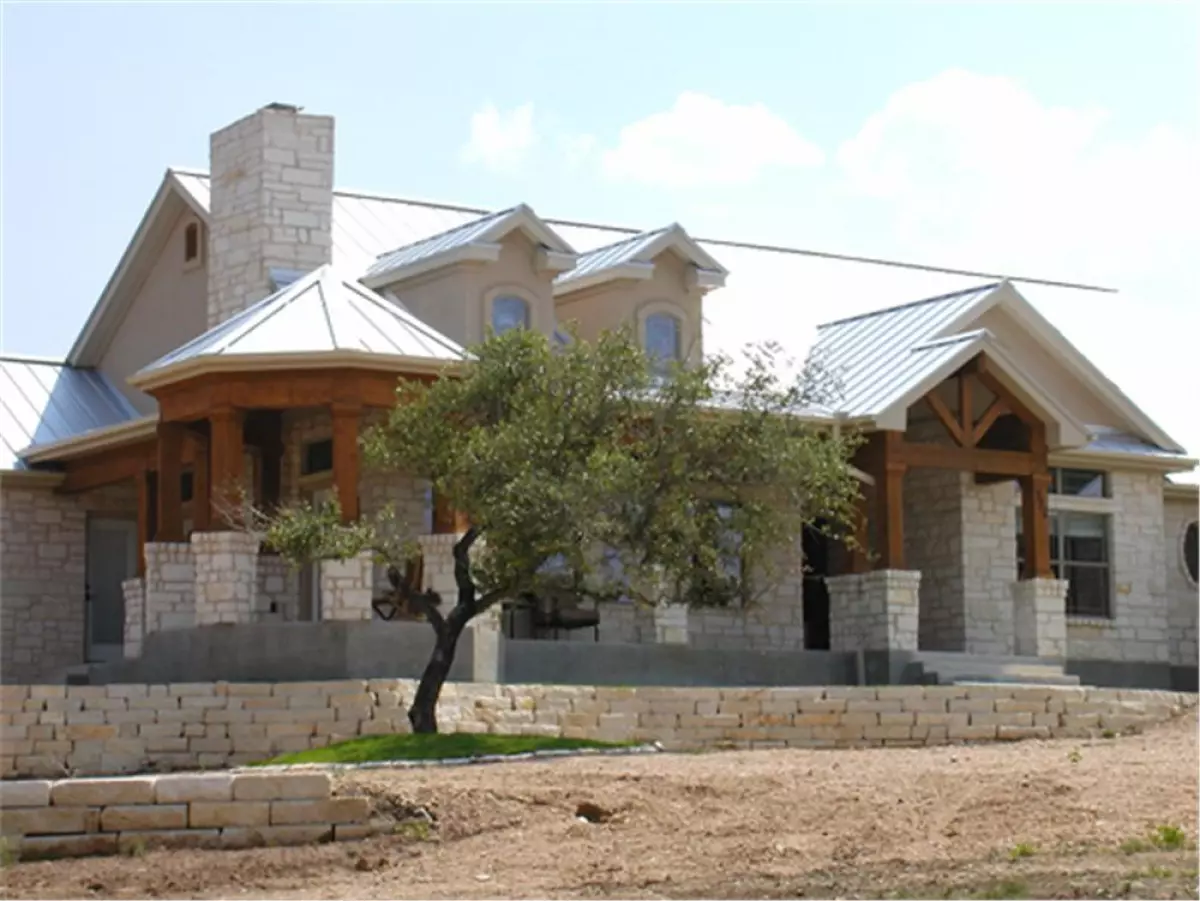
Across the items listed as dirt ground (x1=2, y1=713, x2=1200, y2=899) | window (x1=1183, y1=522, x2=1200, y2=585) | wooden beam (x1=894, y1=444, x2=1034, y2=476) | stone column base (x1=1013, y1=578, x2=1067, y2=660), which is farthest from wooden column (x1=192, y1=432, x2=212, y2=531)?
window (x1=1183, y1=522, x2=1200, y2=585)

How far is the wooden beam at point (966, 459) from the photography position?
30.1 m

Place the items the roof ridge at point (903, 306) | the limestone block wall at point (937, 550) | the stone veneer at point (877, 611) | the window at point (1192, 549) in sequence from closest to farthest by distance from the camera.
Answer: the stone veneer at point (877, 611)
the limestone block wall at point (937, 550)
the roof ridge at point (903, 306)
the window at point (1192, 549)

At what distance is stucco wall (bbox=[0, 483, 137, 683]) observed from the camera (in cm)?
3086

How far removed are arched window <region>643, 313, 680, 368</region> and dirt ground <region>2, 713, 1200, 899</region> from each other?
11387 millimetres

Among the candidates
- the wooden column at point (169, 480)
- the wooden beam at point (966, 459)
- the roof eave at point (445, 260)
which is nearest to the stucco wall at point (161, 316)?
the roof eave at point (445, 260)

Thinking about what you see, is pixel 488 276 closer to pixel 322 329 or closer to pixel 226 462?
pixel 322 329

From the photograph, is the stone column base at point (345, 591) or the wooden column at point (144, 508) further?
the wooden column at point (144, 508)

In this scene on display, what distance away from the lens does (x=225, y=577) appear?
2638 cm

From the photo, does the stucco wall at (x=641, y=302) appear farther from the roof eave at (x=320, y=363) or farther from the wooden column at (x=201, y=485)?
the wooden column at (x=201, y=485)

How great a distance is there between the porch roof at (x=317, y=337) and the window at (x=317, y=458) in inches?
77.6

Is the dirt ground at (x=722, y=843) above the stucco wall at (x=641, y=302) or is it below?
below

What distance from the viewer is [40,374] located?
110 ft

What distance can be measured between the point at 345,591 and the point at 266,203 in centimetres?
643

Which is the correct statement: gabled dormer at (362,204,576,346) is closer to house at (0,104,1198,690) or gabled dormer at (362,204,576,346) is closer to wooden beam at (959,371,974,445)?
house at (0,104,1198,690)
